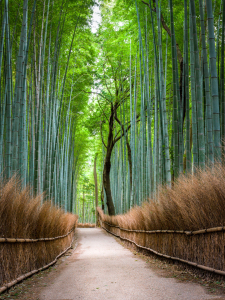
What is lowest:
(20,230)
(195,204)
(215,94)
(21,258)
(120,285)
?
(120,285)

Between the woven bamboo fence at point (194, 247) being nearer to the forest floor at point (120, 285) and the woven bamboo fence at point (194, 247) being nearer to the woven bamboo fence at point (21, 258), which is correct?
the forest floor at point (120, 285)

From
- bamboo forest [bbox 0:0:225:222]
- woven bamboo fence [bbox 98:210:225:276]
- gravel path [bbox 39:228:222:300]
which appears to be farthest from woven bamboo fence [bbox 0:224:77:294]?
woven bamboo fence [bbox 98:210:225:276]

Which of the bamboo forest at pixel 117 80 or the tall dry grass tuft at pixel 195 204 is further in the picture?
the bamboo forest at pixel 117 80

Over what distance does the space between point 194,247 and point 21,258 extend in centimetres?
153

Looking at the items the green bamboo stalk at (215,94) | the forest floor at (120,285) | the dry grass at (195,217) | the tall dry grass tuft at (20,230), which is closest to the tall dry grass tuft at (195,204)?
the dry grass at (195,217)

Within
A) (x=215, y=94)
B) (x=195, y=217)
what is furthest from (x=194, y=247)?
(x=215, y=94)

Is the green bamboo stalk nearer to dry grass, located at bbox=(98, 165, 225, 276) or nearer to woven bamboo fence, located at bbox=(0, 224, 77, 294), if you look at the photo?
dry grass, located at bbox=(98, 165, 225, 276)

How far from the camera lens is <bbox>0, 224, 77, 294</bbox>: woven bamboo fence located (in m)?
2.38

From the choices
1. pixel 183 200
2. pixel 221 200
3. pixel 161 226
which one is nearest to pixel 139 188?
pixel 161 226

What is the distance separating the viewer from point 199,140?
3.54 m

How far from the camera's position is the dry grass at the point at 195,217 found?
243 centimetres

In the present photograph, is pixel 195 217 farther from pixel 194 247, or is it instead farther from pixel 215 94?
pixel 215 94

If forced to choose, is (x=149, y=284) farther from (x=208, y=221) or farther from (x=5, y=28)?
(x=5, y=28)

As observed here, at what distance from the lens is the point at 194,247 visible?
2898mm
